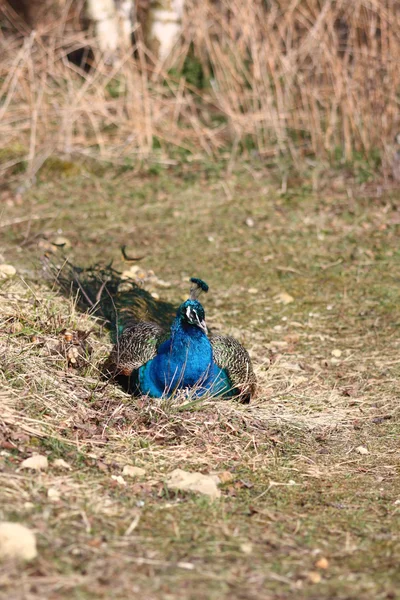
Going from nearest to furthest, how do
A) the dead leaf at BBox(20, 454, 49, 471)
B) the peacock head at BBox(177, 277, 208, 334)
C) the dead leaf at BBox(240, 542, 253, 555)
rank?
1. the dead leaf at BBox(240, 542, 253, 555)
2. the dead leaf at BBox(20, 454, 49, 471)
3. the peacock head at BBox(177, 277, 208, 334)

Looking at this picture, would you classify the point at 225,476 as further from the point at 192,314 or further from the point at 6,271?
the point at 6,271

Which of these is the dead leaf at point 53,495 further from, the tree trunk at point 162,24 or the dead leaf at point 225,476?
the tree trunk at point 162,24

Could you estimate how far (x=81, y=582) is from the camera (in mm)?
2736

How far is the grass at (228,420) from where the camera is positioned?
2.94 metres

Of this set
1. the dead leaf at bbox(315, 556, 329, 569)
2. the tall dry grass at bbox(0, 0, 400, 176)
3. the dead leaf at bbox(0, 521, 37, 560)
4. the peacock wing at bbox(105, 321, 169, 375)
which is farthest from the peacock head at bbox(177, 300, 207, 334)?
the tall dry grass at bbox(0, 0, 400, 176)

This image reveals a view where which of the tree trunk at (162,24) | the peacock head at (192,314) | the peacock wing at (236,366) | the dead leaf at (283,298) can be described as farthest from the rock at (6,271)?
the tree trunk at (162,24)

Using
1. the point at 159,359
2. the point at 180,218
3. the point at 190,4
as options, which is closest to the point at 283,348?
the point at 159,359

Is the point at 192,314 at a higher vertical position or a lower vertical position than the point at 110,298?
higher

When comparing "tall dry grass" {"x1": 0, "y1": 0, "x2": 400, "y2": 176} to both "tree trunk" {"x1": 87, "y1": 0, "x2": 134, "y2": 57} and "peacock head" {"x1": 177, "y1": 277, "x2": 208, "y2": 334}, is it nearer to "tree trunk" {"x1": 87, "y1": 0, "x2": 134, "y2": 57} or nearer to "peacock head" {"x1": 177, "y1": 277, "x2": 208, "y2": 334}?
"tree trunk" {"x1": 87, "y1": 0, "x2": 134, "y2": 57}

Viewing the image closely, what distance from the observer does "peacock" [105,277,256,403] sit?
4.42m

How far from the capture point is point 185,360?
4410mm

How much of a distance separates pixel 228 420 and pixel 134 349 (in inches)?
27.5

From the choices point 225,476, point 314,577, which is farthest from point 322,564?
point 225,476

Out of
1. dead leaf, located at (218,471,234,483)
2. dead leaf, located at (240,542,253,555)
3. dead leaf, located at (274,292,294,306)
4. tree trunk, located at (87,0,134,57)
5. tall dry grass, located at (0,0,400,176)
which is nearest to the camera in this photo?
dead leaf, located at (240,542,253,555)
